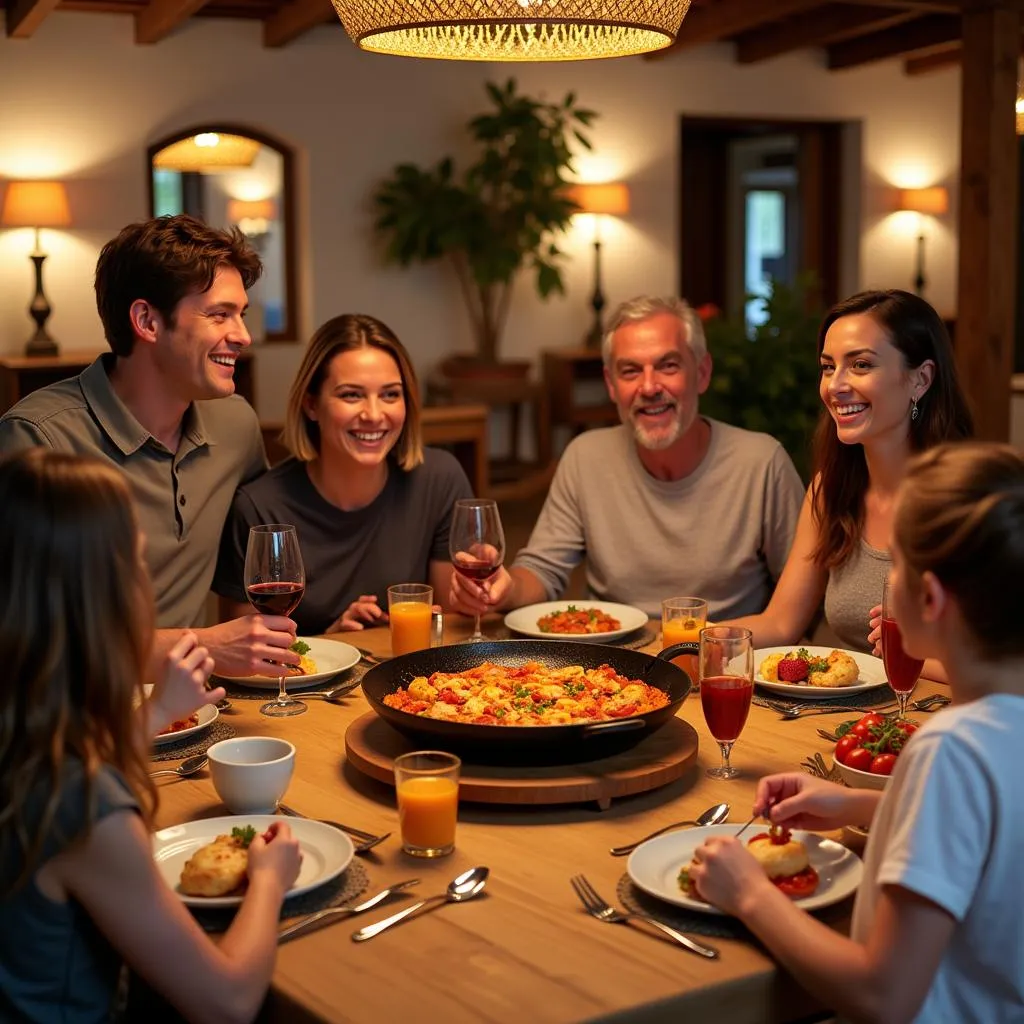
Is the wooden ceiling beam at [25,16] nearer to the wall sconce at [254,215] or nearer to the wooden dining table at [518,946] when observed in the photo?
the wall sconce at [254,215]

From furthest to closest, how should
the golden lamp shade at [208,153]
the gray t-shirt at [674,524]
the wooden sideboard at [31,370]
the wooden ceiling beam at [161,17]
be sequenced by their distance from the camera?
1. the golden lamp shade at [208,153]
2. the wooden sideboard at [31,370]
3. the wooden ceiling beam at [161,17]
4. the gray t-shirt at [674,524]

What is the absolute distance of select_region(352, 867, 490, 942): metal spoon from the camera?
1.41m

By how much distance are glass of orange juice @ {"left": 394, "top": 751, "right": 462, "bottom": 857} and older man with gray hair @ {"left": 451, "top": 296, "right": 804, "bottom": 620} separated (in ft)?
4.67

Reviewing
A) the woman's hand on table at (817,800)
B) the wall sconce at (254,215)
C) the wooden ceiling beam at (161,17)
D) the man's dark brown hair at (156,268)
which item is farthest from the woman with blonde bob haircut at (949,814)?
the wall sconce at (254,215)

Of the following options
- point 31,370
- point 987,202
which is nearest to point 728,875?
point 987,202

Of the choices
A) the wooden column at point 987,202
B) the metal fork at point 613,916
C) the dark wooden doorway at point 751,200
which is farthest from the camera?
the dark wooden doorway at point 751,200

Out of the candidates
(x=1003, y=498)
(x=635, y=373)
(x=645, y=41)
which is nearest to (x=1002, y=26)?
(x=635, y=373)

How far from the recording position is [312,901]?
148cm

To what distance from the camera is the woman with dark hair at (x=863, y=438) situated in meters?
2.60

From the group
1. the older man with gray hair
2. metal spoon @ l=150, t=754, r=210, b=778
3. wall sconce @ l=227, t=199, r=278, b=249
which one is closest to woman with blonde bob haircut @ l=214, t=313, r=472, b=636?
the older man with gray hair

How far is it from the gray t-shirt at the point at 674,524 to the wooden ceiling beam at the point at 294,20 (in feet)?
14.1

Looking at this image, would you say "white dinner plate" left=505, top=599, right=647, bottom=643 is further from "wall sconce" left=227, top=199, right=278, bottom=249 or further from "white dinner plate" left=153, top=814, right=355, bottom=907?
"wall sconce" left=227, top=199, right=278, bottom=249

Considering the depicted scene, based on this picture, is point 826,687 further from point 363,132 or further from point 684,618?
Answer: point 363,132

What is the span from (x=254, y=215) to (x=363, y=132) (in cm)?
Answer: 83
